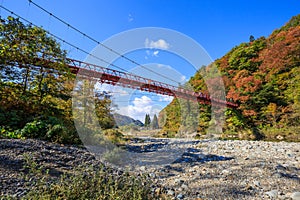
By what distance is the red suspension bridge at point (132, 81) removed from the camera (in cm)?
651

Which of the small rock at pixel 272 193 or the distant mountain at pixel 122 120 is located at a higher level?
the distant mountain at pixel 122 120

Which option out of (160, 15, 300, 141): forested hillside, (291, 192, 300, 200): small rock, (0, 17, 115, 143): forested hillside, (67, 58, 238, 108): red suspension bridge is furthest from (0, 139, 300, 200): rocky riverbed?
(160, 15, 300, 141): forested hillside

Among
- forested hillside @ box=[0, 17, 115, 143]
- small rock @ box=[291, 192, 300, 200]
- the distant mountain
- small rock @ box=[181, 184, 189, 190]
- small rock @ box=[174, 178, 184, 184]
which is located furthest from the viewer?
the distant mountain

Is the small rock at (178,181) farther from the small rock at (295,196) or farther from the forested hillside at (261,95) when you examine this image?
the forested hillside at (261,95)

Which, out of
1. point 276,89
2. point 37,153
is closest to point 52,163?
point 37,153

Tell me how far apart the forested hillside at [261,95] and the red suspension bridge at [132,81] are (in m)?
1.15

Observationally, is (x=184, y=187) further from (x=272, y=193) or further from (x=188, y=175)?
(x=272, y=193)

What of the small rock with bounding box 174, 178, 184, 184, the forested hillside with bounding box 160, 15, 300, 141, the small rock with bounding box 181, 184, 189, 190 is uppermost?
the forested hillside with bounding box 160, 15, 300, 141

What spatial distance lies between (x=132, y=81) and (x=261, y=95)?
8.23 m

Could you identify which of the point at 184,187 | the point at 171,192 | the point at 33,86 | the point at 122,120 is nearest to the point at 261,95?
the point at 122,120

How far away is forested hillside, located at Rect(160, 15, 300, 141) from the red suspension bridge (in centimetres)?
115

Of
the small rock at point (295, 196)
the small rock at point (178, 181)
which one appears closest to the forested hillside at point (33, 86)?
the small rock at point (178, 181)

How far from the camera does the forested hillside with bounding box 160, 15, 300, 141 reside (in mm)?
8630

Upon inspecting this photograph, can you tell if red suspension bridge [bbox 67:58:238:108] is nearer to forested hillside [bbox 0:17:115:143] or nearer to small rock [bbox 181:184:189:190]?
forested hillside [bbox 0:17:115:143]
